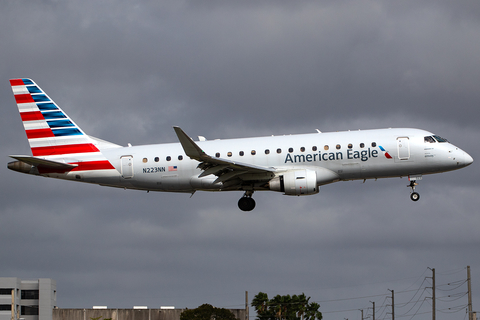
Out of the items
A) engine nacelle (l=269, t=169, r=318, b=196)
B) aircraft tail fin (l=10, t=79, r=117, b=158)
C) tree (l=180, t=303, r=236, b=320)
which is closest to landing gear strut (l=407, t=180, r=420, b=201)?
engine nacelle (l=269, t=169, r=318, b=196)

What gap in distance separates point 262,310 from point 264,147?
71.0 metres

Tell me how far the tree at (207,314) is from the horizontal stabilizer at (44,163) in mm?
60037

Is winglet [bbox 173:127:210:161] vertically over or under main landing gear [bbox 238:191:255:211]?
over

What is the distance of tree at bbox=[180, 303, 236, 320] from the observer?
108m

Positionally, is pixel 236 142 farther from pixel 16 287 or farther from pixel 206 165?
pixel 16 287

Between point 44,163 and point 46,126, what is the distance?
483cm

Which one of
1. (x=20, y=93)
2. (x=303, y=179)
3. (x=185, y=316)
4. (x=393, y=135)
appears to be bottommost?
(x=185, y=316)

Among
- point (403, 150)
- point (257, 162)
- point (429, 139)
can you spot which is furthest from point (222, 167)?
point (429, 139)

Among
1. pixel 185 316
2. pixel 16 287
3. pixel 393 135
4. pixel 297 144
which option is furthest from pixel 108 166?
pixel 16 287

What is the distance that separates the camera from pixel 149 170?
51.7 metres

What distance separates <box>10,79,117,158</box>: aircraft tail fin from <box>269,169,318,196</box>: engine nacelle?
14.2m

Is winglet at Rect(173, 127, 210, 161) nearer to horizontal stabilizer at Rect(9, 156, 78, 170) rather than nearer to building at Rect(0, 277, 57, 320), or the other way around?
horizontal stabilizer at Rect(9, 156, 78, 170)

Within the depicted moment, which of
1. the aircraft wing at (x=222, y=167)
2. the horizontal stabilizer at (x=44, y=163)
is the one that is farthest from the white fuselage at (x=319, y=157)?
the horizontal stabilizer at (x=44, y=163)

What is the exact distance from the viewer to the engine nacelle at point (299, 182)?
1906 inches
